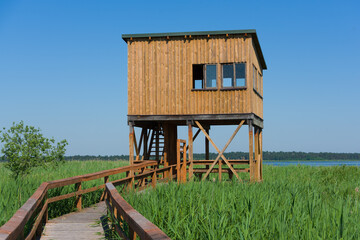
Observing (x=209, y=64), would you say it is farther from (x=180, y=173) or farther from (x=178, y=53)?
(x=180, y=173)

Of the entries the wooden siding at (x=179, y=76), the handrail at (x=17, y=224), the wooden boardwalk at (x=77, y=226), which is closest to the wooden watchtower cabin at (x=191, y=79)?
the wooden siding at (x=179, y=76)

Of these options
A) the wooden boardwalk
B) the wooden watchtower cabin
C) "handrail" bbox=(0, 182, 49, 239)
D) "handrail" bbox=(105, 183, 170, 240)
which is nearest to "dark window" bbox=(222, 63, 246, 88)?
the wooden watchtower cabin

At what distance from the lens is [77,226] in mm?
9016

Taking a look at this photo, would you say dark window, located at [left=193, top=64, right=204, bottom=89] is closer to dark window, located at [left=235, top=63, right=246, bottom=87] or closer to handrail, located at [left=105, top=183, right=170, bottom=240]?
dark window, located at [left=235, top=63, right=246, bottom=87]

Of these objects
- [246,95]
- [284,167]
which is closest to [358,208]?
[246,95]

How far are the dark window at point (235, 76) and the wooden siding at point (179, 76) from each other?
0.69 feet

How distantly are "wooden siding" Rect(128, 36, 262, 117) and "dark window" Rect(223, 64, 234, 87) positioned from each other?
259mm

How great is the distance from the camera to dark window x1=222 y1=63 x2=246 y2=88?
19531 millimetres

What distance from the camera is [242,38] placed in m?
19.4

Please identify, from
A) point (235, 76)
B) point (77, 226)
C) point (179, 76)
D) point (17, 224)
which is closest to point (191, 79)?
point (179, 76)

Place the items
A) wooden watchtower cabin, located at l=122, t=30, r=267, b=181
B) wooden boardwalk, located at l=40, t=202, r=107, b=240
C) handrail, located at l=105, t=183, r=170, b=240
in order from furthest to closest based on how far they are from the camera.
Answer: wooden watchtower cabin, located at l=122, t=30, r=267, b=181 → wooden boardwalk, located at l=40, t=202, r=107, b=240 → handrail, located at l=105, t=183, r=170, b=240

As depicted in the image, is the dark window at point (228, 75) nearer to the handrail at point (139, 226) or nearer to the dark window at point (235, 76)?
the dark window at point (235, 76)

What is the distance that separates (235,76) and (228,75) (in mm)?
320

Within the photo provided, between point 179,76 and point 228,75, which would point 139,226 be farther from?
point 228,75
